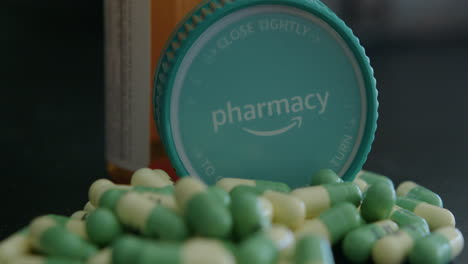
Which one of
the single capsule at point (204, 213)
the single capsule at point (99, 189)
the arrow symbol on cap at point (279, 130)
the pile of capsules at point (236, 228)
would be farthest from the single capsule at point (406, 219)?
the single capsule at point (99, 189)

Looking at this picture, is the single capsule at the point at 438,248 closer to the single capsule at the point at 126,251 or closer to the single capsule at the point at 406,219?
the single capsule at the point at 406,219

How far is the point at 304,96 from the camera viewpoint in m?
1.26

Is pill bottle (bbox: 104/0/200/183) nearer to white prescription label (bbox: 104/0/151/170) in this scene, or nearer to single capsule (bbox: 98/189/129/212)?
white prescription label (bbox: 104/0/151/170)

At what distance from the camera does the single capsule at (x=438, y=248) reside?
977 mm

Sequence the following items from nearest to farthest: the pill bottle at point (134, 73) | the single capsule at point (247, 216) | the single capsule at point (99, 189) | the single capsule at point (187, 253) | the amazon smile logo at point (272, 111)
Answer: the single capsule at point (187, 253)
the single capsule at point (247, 216)
the single capsule at point (99, 189)
the amazon smile logo at point (272, 111)
the pill bottle at point (134, 73)

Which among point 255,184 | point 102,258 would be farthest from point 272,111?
point 102,258

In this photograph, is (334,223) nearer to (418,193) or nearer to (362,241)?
(362,241)

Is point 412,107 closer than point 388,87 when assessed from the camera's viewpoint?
Yes

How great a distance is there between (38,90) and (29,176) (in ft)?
2.74

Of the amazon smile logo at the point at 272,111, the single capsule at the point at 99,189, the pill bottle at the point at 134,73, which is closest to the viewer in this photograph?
the single capsule at the point at 99,189

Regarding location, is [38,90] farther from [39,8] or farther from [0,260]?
[0,260]

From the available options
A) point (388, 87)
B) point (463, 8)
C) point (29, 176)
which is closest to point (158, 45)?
point (29, 176)

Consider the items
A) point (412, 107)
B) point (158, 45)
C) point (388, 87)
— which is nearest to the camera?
point (158, 45)

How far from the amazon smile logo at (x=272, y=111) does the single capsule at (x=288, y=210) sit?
257 mm
